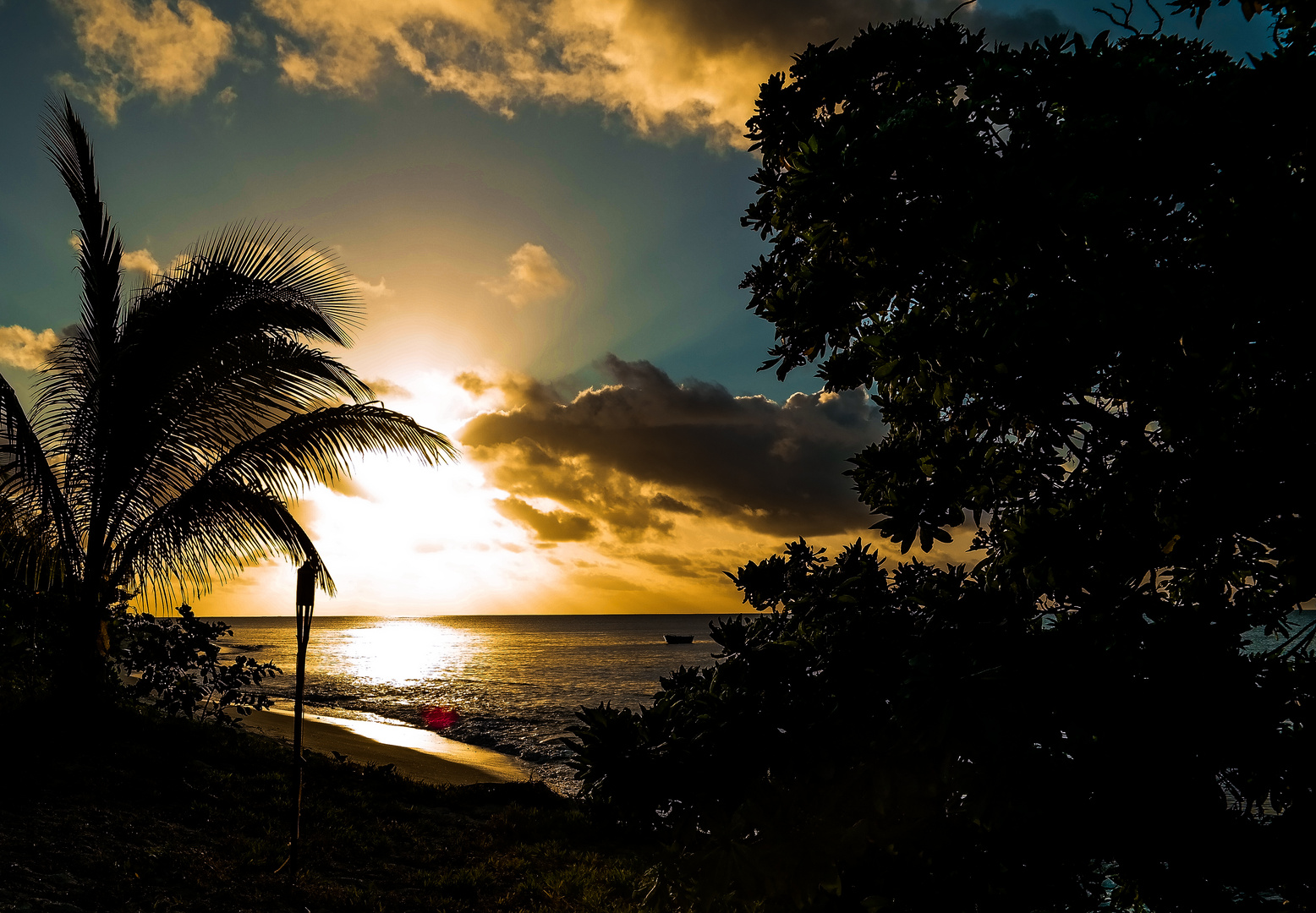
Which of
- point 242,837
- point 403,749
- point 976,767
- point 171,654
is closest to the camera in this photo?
point 976,767

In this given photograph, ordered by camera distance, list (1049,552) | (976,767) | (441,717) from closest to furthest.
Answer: (976,767), (1049,552), (441,717)

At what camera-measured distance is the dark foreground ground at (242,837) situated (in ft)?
18.5

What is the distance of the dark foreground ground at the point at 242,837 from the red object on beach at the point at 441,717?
16.5 meters

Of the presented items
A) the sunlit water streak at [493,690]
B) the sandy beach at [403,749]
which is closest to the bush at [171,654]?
the sandy beach at [403,749]

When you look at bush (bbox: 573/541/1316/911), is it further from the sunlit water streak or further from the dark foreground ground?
the sunlit water streak

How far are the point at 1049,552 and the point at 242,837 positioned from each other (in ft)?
25.0

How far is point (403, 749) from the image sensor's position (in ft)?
57.4

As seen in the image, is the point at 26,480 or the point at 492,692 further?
the point at 492,692

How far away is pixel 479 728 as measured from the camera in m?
24.6

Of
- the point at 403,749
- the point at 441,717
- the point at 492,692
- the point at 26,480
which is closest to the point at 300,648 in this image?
the point at 26,480

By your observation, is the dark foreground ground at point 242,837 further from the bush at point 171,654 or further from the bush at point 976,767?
the bush at point 976,767

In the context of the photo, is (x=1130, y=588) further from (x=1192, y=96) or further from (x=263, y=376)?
(x=263, y=376)

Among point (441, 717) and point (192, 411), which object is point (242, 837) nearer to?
point (192, 411)

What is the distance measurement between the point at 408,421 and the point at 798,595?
23.2 feet
